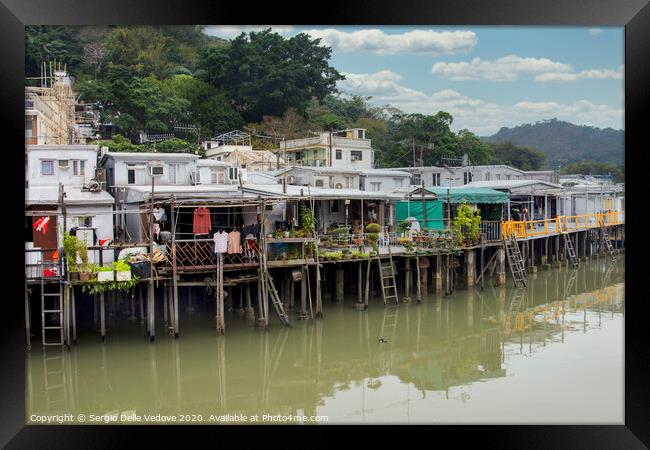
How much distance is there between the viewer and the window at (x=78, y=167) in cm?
1866

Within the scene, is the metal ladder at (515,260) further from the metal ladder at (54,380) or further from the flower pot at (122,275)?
the metal ladder at (54,380)

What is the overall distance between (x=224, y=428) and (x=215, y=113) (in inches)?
1259

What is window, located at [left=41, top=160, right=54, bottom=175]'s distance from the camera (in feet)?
59.7

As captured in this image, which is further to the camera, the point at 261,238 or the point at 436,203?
the point at 436,203

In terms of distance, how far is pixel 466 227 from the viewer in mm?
20656

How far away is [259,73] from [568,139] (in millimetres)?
35327

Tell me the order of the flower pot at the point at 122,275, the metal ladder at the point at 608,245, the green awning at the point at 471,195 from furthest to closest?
the metal ladder at the point at 608,245 < the green awning at the point at 471,195 < the flower pot at the point at 122,275

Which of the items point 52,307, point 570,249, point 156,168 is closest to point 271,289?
point 52,307

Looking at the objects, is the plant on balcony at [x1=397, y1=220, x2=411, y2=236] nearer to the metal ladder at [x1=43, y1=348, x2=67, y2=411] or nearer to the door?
the door

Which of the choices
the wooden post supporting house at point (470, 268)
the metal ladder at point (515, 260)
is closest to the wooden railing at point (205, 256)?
the wooden post supporting house at point (470, 268)

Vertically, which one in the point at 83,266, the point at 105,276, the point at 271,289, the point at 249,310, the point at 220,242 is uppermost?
the point at 220,242

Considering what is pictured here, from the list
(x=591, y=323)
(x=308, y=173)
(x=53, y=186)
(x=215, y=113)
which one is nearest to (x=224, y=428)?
(x=591, y=323)

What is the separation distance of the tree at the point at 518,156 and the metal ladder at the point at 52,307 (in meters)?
39.5

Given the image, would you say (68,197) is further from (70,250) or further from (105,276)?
(105,276)
